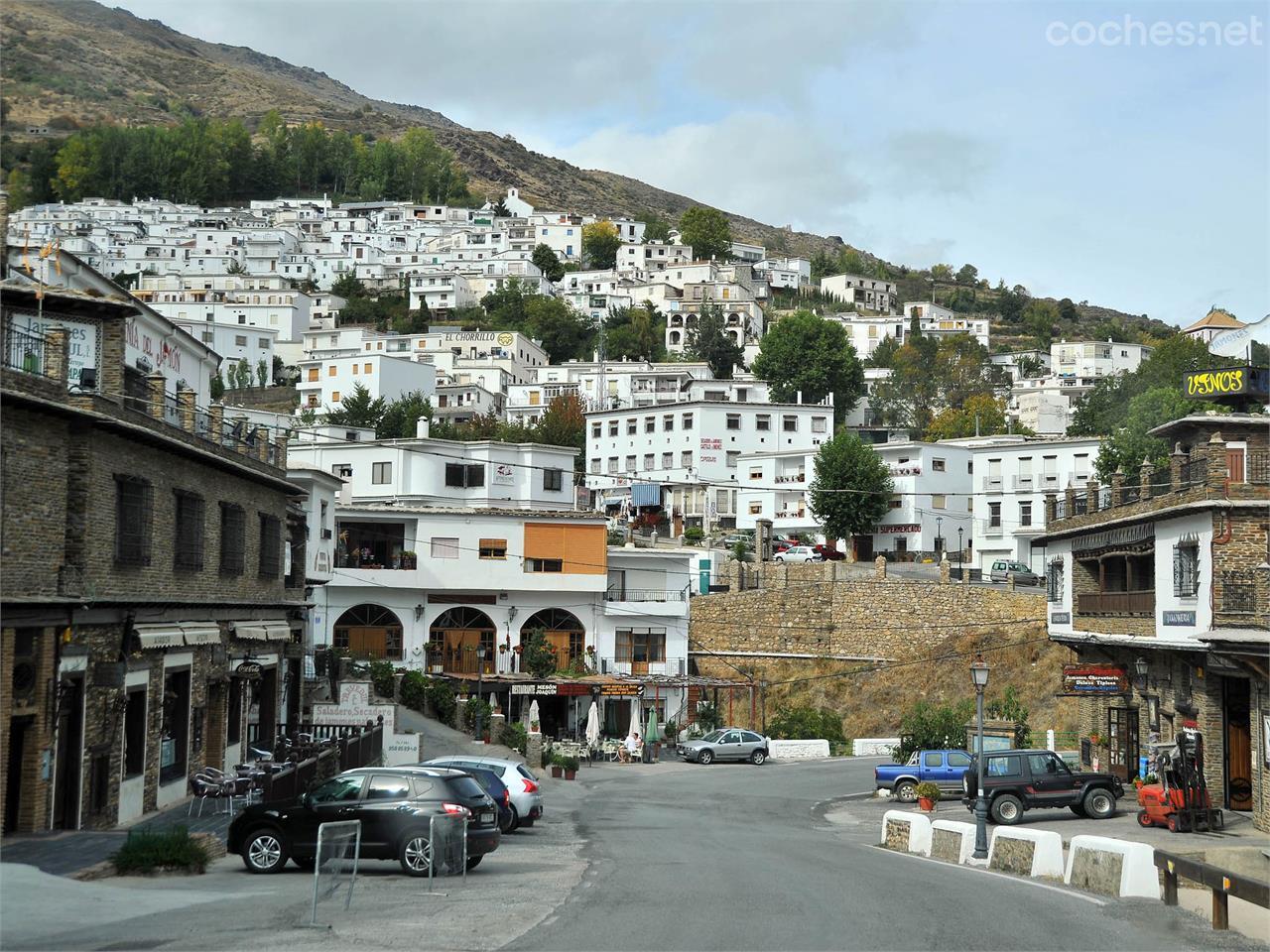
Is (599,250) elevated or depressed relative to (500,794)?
elevated

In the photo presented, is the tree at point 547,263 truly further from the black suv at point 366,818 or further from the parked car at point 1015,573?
the black suv at point 366,818

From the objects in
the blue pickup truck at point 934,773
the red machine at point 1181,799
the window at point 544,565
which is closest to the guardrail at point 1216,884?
the red machine at point 1181,799

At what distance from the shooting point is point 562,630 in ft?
200

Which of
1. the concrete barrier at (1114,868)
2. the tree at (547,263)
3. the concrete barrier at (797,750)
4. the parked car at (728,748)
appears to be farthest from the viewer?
the tree at (547,263)

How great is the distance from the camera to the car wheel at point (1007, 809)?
30.6m

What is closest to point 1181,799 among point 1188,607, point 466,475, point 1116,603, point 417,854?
point 1188,607

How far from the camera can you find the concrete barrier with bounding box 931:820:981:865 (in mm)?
24219

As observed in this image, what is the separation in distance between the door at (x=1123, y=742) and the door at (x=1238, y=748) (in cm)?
665

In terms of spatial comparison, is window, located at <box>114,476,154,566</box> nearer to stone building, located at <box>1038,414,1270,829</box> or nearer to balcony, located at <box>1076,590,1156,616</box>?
stone building, located at <box>1038,414,1270,829</box>

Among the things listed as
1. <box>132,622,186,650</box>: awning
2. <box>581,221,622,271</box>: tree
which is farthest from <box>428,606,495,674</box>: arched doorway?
<box>581,221,622,271</box>: tree

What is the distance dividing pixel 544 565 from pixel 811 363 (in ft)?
208

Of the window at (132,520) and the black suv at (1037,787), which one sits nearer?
the window at (132,520)

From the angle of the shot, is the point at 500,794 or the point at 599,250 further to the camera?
the point at 599,250

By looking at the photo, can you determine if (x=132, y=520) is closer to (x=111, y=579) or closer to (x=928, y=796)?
(x=111, y=579)
